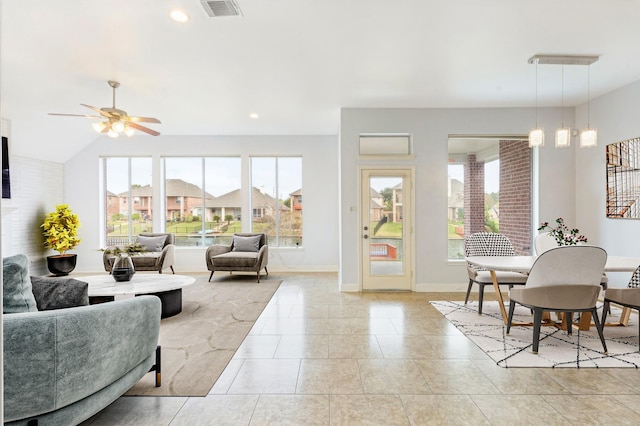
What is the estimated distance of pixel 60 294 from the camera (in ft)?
7.94

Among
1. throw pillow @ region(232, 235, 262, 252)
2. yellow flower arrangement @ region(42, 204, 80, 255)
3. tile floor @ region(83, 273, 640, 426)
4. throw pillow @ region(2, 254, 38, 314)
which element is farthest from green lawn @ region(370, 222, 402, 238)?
yellow flower arrangement @ region(42, 204, 80, 255)

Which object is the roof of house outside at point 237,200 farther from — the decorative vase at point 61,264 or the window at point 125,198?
the decorative vase at point 61,264

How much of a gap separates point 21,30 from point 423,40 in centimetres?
369

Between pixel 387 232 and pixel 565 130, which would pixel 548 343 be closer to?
pixel 565 130

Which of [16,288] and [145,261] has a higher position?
[16,288]

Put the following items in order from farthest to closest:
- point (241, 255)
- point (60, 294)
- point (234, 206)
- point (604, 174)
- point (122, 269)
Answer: point (234, 206) → point (241, 255) → point (604, 174) → point (122, 269) → point (60, 294)

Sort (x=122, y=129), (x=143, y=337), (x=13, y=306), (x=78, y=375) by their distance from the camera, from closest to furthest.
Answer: (x=78, y=375) → (x=13, y=306) → (x=143, y=337) → (x=122, y=129)

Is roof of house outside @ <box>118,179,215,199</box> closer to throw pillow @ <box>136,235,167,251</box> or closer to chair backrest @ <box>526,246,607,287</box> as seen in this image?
throw pillow @ <box>136,235,167,251</box>

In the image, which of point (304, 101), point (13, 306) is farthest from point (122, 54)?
point (13, 306)

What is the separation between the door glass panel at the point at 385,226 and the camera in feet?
18.7

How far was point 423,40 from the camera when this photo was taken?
358cm

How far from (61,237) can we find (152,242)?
1.65m

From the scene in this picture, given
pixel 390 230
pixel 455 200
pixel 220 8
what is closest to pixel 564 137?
pixel 455 200

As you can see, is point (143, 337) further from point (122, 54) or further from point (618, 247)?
point (618, 247)
